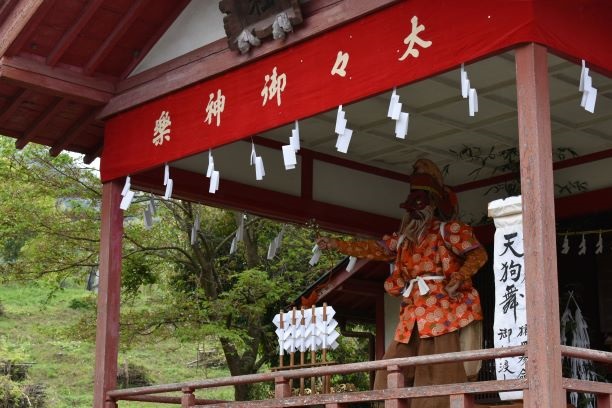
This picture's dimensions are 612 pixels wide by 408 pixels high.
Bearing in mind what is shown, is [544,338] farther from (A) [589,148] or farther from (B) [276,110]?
(A) [589,148]

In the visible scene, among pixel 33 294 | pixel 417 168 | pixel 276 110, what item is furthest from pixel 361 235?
pixel 33 294

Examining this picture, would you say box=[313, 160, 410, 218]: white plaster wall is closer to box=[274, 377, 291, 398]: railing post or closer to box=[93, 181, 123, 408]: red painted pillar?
box=[93, 181, 123, 408]: red painted pillar

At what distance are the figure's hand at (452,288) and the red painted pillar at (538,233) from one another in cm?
207

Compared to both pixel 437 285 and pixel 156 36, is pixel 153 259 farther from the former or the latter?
pixel 437 285

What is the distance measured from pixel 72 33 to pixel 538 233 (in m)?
4.62

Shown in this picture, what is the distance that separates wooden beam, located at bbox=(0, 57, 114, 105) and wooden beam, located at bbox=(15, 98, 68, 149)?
0.86 ft

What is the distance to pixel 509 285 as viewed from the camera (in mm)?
6844

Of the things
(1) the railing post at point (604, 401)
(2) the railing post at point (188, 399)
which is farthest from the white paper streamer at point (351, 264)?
(1) the railing post at point (604, 401)

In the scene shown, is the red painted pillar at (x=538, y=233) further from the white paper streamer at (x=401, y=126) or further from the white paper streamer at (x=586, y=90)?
the white paper streamer at (x=401, y=126)

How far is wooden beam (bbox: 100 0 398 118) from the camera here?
6930mm

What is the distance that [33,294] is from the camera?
27.6 metres

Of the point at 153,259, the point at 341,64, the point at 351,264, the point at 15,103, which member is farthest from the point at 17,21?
the point at 153,259

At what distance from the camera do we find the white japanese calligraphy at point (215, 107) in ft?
26.1

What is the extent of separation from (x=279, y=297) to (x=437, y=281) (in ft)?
22.3
